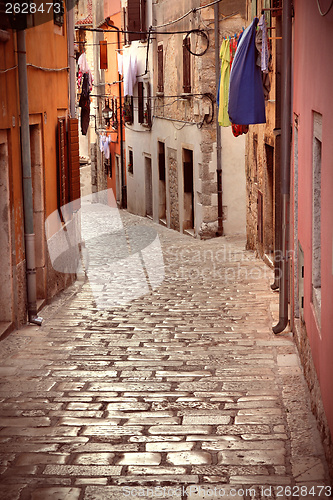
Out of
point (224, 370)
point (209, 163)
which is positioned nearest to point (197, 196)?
point (209, 163)

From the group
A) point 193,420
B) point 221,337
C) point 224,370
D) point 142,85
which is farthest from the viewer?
point 142,85

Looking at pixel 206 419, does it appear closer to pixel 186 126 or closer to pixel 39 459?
pixel 39 459

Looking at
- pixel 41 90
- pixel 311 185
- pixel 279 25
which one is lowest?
pixel 311 185

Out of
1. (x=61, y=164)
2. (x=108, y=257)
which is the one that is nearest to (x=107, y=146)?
(x=108, y=257)

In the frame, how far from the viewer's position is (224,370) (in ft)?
23.9

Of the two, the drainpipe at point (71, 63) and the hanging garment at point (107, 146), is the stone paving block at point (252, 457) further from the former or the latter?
the hanging garment at point (107, 146)

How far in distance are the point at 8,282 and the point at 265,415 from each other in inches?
158

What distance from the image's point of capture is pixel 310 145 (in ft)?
21.4

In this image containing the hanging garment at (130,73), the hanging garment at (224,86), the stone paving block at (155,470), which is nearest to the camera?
the stone paving block at (155,470)

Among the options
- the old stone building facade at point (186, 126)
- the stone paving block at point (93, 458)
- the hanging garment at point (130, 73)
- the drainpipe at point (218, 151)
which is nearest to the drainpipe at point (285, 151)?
the stone paving block at point (93, 458)

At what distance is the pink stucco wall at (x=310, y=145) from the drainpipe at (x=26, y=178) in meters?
3.15

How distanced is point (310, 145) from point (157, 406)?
2.50m

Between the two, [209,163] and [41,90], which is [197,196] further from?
[41,90]

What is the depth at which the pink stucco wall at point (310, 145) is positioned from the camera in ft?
16.2
